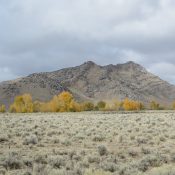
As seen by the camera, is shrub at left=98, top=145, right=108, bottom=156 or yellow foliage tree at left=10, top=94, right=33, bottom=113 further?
yellow foliage tree at left=10, top=94, right=33, bottom=113

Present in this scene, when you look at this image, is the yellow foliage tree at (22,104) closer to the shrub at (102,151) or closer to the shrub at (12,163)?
the shrub at (102,151)

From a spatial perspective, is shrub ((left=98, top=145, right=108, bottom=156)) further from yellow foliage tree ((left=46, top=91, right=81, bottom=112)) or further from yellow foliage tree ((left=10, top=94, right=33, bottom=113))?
yellow foliage tree ((left=10, top=94, right=33, bottom=113))

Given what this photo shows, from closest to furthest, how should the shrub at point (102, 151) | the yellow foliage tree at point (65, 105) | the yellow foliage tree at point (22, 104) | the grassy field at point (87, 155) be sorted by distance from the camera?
the grassy field at point (87, 155), the shrub at point (102, 151), the yellow foliage tree at point (65, 105), the yellow foliage tree at point (22, 104)

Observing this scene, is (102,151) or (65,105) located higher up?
(65,105)

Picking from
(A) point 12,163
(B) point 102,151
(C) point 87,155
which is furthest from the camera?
(B) point 102,151

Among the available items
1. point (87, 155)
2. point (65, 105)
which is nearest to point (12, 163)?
point (87, 155)

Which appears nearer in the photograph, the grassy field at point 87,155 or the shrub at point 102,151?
the grassy field at point 87,155

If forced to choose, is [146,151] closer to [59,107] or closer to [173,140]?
[173,140]

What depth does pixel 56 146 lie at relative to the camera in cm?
2161

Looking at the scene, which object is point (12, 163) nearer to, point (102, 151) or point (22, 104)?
point (102, 151)

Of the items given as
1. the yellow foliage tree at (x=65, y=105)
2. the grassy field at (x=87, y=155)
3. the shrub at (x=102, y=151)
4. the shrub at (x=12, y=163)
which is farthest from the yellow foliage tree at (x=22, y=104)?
the shrub at (x=12, y=163)

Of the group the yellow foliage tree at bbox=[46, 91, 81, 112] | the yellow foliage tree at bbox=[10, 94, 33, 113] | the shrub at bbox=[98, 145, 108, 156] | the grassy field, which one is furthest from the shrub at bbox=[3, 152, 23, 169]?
the yellow foliage tree at bbox=[10, 94, 33, 113]

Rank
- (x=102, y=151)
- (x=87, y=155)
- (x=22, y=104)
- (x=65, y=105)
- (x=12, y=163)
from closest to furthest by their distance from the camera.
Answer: (x=12, y=163)
(x=87, y=155)
(x=102, y=151)
(x=65, y=105)
(x=22, y=104)

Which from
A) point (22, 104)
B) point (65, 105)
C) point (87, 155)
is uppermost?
point (22, 104)
